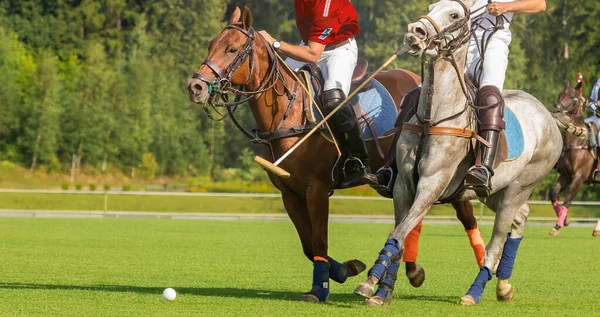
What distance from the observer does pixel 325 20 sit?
10.4m

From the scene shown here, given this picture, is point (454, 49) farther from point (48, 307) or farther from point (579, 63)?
point (579, 63)

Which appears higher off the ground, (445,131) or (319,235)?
(445,131)

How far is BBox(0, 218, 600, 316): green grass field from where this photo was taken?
948cm

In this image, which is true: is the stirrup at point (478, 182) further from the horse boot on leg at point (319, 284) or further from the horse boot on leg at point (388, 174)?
the horse boot on leg at point (319, 284)

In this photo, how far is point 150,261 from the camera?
15.5 m

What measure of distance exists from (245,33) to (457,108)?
194 cm

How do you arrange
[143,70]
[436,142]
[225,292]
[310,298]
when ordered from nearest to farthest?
[436,142]
[310,298]
[225,292]
[143,70]

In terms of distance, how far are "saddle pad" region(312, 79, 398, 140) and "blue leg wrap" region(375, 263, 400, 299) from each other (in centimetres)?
165

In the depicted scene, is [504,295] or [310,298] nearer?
[310,298]

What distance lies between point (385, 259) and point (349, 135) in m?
1.74

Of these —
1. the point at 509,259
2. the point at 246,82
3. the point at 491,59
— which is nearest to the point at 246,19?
the point at 246,82

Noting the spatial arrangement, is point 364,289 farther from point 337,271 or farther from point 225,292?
point 225,292

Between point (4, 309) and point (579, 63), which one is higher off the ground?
point (4, 309)

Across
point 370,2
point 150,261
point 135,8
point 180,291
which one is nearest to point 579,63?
A: point 370,2
